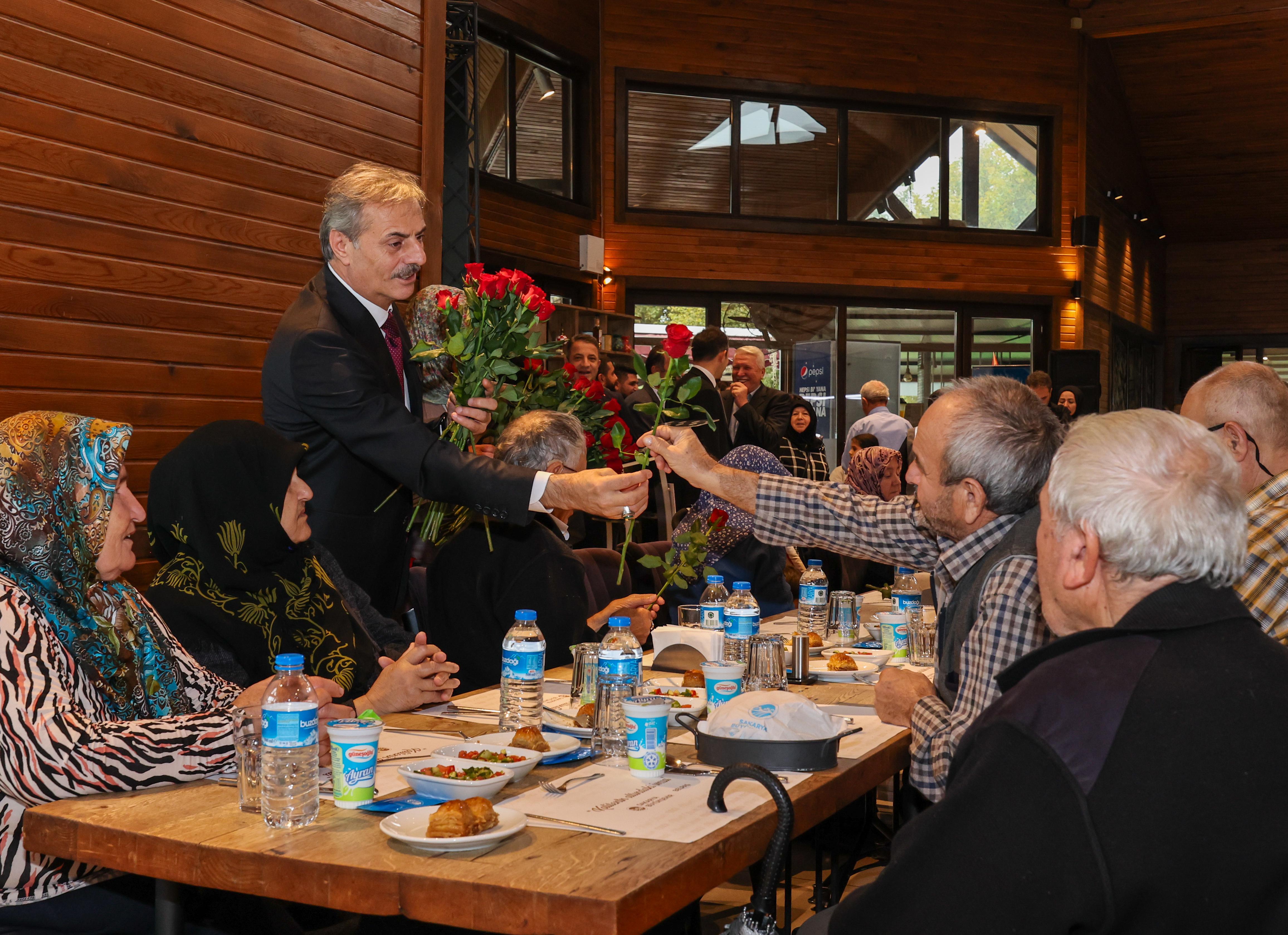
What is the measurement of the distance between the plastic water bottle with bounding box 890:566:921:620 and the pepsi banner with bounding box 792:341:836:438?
789 centimetres

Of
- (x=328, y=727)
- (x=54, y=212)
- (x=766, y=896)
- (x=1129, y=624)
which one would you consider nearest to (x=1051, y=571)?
(x=1129, y=624)

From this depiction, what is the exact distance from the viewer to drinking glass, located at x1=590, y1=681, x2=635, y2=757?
6.87 feet

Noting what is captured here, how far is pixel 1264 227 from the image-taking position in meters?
17.4

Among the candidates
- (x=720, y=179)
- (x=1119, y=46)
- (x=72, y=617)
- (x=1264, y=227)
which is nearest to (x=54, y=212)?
(x=72, y=617)

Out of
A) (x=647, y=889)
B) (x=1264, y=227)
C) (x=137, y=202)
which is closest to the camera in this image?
(x=647, y=889)

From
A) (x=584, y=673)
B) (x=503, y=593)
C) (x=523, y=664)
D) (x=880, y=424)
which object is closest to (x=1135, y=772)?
(x=523, y=664)

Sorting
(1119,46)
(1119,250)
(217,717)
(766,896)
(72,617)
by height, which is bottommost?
(766,896)

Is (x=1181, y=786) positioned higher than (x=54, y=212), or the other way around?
(x=54, y=212)

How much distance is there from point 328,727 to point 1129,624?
115 cm

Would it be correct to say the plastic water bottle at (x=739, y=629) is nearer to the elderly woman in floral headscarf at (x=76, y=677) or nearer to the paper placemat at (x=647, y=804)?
the paper placemat at (x=647, y=804)

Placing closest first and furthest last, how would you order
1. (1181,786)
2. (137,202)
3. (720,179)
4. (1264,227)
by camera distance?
(1181,786) < (137,202) < (720,179) < (1264,227)

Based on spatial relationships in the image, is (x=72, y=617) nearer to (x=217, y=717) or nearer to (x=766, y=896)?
(x=217, y=717)

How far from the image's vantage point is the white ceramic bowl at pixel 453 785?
1.79 m

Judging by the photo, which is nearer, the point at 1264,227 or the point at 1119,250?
the point at 1119,250
